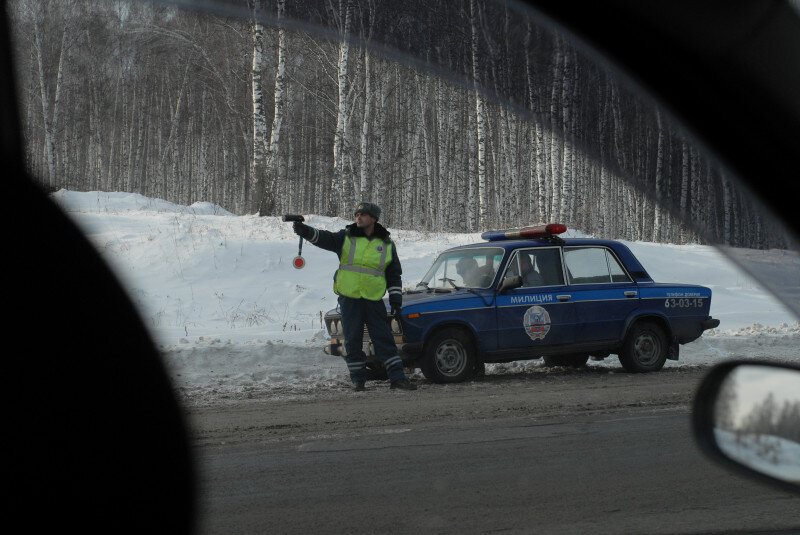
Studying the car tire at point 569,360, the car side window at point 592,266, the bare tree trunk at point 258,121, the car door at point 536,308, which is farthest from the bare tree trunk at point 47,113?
the car side window at point 592,266

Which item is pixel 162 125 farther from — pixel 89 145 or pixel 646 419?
pixel 646 419

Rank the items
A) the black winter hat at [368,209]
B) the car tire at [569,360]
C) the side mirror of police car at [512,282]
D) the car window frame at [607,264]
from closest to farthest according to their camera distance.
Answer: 1. the black winter hat at [368,209]
2. the side mirror of police car at [512,282]
3. the car window frame at [607,264]
4. the car tire at [569,360]

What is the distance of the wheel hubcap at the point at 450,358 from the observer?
9.55m

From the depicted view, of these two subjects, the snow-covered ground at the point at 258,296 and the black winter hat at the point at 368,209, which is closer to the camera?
the black winter hat at the point at 368,209

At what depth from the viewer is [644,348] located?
34.7 feet

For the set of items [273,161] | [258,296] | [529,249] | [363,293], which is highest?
[273,161]

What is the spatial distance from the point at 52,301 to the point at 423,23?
3003cm

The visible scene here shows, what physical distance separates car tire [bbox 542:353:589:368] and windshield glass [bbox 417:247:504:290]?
6.18ft

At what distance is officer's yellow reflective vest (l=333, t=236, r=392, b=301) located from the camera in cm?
904

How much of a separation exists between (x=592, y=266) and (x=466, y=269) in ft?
5.65

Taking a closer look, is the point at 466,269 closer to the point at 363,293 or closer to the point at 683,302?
the point at 363,293

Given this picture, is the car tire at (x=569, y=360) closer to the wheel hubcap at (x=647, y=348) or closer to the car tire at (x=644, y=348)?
the car tire at (x=644, y=348)

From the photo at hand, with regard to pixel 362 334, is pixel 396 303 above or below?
above

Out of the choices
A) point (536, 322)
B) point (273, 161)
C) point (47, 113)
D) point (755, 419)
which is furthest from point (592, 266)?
point (47, 113)
